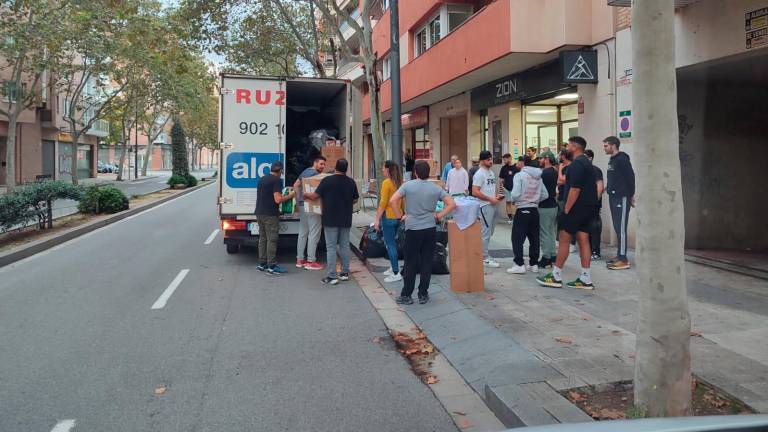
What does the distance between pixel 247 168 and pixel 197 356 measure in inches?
202

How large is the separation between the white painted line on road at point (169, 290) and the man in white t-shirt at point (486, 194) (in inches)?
180

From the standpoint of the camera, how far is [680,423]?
200 cm

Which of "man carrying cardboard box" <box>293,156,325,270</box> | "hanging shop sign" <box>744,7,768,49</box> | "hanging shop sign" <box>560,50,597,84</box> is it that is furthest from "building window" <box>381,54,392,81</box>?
"hanging shop sign" <box>744,7,768,49</box>

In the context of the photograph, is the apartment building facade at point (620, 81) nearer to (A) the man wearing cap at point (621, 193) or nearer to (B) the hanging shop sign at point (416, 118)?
(A) the man wearing cap at point (621, 193)

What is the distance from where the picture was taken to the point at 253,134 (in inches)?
395

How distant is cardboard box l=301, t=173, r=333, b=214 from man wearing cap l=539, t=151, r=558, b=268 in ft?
11.1

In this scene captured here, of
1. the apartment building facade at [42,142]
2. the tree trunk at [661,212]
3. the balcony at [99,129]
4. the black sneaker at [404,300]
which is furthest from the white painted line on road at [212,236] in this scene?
the balcony at [99,129]

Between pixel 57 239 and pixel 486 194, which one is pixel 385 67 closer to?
pixel 57 239

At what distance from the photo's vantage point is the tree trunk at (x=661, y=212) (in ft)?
11.5

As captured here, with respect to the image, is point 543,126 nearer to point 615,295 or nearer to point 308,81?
point 308,81

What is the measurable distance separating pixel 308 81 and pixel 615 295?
6360mm

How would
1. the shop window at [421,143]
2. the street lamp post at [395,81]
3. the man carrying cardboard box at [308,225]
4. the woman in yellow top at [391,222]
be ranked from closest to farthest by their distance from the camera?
the woman in yellow top at [391,222]
the man carrying cardboard box at [308,225]
the street lamp post at [395,81]
the shop window at [421,143]

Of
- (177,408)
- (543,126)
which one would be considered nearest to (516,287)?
(177,408)

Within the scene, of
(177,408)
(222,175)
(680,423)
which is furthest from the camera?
(222,175)
